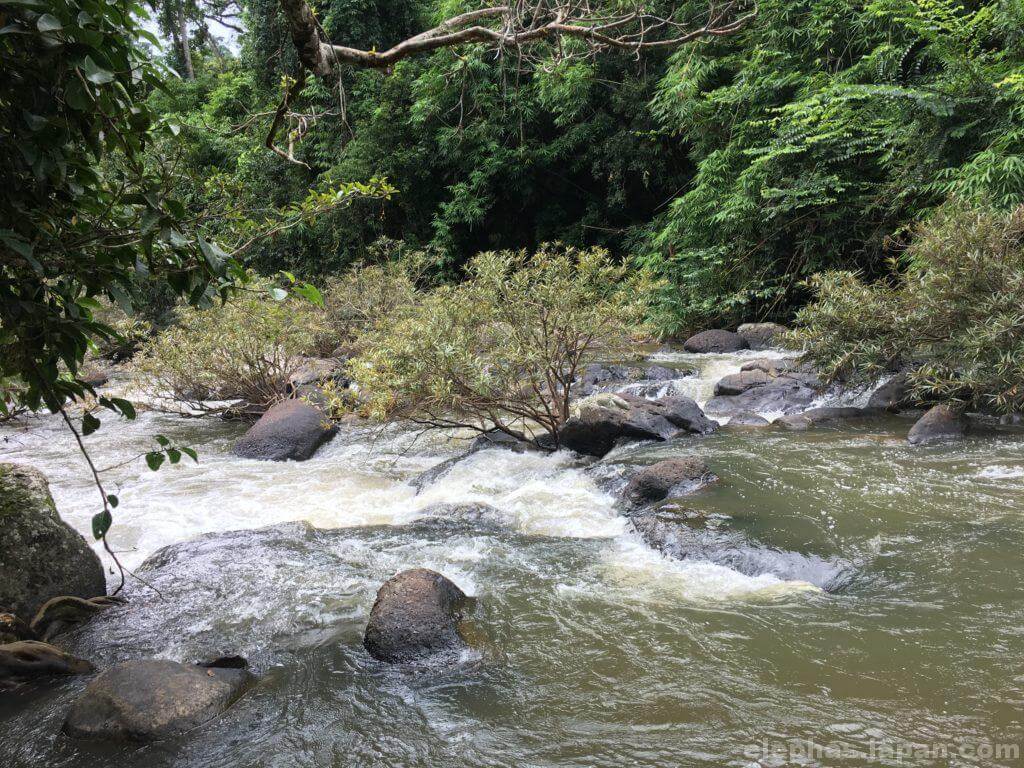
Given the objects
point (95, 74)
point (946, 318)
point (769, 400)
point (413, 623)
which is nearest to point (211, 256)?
point (95, 74)

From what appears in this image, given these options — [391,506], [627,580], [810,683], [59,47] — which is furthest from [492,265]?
[59,47]

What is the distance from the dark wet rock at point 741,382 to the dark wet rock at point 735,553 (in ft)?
15.9

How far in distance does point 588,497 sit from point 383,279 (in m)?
9.60

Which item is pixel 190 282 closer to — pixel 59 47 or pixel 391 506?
pixel 59 47

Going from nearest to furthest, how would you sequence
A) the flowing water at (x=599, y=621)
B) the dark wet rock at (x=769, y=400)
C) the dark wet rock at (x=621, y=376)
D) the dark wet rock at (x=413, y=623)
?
the flowing water at (x=599, y=621) → the dark wet rock at (x=413, y=623) → the dark wet rock at (x=769, y=400) → the dark wet rock at (x=621, y=376)

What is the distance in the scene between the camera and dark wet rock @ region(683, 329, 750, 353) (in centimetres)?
1247

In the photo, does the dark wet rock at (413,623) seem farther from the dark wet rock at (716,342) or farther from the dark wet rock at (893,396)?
the dark wet rock at (716,342)

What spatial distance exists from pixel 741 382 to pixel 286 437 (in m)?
6.18

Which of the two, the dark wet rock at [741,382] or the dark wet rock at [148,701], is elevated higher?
the dark wet rock at [148,701]

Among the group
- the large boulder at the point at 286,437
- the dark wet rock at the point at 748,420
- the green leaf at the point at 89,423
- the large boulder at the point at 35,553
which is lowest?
the dark wet rock at the point at 748,420

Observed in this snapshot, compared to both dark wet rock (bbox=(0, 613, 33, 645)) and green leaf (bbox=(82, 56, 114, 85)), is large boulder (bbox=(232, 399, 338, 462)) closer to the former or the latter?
dark wet rock (bbox=(0, 613, 33, 645))

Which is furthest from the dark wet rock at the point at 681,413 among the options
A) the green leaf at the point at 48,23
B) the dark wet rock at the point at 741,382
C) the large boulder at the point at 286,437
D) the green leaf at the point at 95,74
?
the green leaf at the point at 48,23

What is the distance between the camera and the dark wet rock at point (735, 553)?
13.1 feet

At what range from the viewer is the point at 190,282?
1976mm
